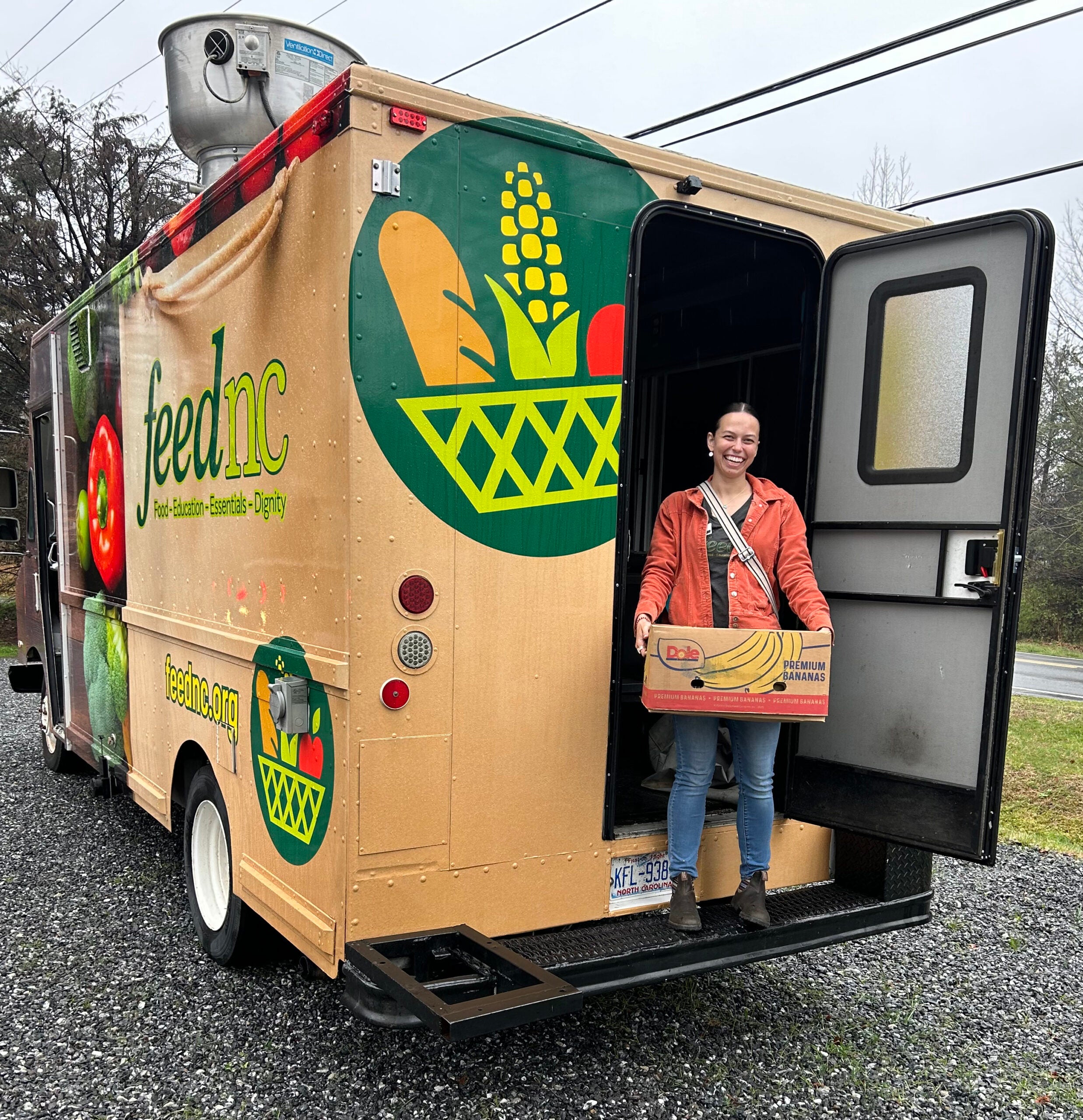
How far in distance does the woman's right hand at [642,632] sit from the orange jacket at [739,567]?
0.13 feet

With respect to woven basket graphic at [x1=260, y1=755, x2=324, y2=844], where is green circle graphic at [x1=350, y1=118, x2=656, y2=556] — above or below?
above

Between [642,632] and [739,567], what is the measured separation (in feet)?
1.35

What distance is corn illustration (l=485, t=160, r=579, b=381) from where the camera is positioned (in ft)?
8.96

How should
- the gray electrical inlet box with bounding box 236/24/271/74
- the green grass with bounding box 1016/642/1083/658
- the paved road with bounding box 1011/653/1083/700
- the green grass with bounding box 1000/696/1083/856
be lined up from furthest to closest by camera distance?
1. the green grass with bounding box 1016/642/1083/658
2. the paved road with bounding box 1011/653/1083/700
3. the green grass with bounding box 1000/696/1083/856
4. the gray electrical inlet box with bounding box 236/24/271/74

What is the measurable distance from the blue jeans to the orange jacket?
1.12 ft

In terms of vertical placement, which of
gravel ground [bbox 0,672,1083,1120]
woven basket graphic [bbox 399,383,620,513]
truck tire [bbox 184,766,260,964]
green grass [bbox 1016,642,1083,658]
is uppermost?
woven basket graphic [bbox 399,383,620,513]

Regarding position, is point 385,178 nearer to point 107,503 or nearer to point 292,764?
point 292,764

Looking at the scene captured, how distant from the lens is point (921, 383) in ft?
10.3

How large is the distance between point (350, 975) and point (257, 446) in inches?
64.4

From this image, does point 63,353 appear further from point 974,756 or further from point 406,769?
point 974,756

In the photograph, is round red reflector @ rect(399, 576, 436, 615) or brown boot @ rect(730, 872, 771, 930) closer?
round red reflector @ rect(399, 576, 436, 615)

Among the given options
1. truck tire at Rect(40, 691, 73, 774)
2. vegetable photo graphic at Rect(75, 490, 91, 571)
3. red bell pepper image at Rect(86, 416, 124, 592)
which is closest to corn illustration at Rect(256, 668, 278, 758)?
red bell pepper image at Rect(86, 416, 124, 592)

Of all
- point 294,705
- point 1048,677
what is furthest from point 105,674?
point 1048,677

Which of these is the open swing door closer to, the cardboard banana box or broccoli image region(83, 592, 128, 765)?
the cardboard banana box
